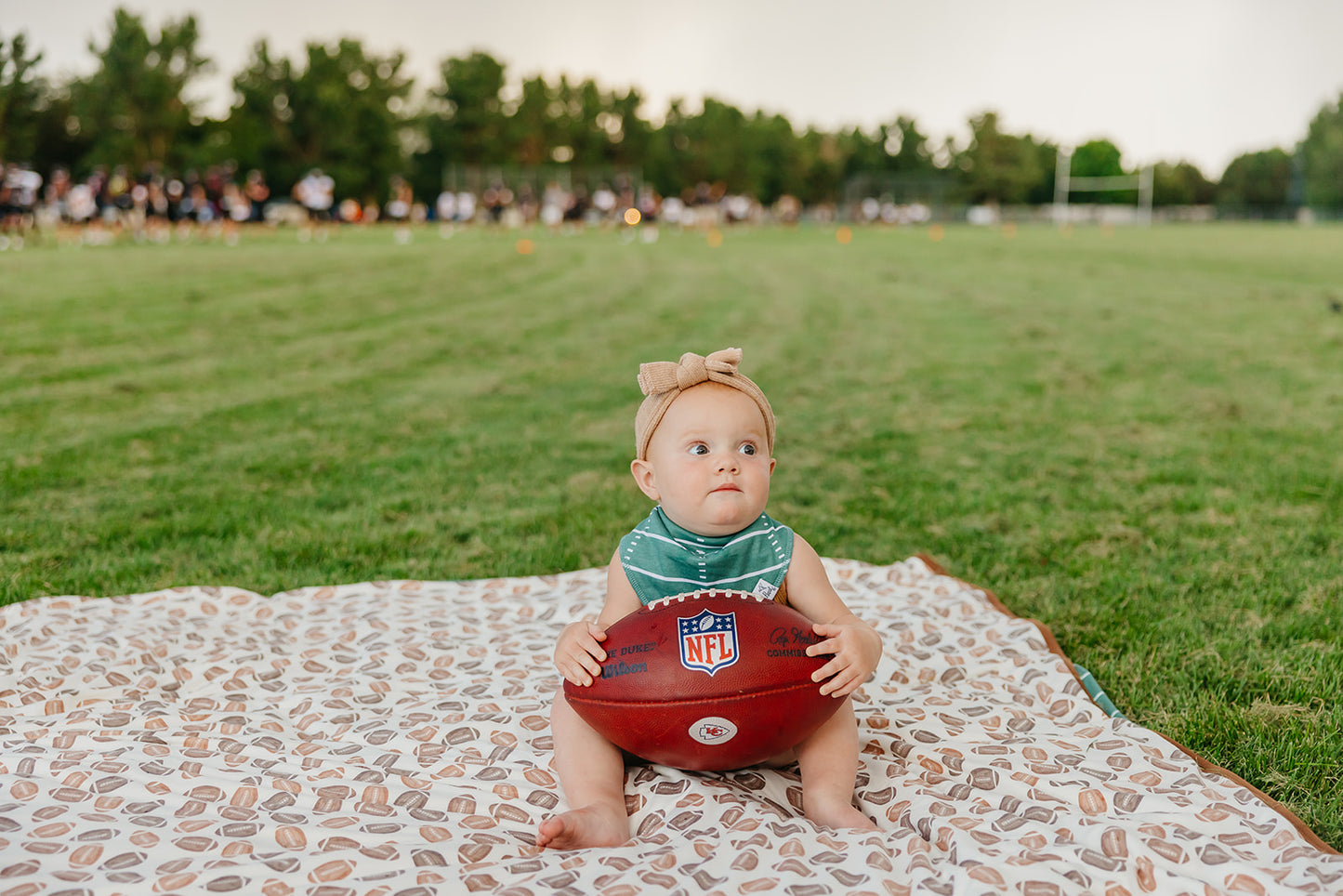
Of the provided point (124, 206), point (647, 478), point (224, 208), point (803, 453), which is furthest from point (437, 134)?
point (647, 478)

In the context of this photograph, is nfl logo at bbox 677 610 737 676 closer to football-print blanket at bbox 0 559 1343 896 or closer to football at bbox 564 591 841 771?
football at bbox 564 591 841 771

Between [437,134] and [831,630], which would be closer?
[831,630]

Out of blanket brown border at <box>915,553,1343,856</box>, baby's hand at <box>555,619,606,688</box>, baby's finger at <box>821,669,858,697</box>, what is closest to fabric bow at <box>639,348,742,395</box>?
baby's hand at <box>555,619,606,688</box>

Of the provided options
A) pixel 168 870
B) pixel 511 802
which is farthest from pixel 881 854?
pixel 168 870

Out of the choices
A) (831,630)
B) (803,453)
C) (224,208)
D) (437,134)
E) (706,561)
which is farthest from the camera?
(437,134)

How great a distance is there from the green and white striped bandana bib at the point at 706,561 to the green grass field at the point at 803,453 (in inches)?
50.7

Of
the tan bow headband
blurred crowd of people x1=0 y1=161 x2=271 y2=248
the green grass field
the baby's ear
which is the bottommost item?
the green grass field

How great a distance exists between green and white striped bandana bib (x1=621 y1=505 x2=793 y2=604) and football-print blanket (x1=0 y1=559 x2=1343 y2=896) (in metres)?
0.47

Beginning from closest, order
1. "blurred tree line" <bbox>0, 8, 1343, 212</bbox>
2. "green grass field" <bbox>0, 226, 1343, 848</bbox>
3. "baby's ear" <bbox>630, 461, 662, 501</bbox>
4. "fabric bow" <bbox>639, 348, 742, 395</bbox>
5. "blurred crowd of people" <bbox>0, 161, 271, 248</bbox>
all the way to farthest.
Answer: "fabric bow" <bbox>639, 348, 742, 395</bbox>, "baby's ear" <bbox>630, 461, 662, 501</bbox>, "green grass field" <bbox>0, 226, 1343, 848</bbox>, "blurred crowd of people" <bbox>0, 161, 271, 248</bbox>, "blurred tree line" <bbox>0, 8, 1343, 212</bbox>

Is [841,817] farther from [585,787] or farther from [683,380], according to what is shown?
[683,380]

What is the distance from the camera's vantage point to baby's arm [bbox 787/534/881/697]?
226 cm

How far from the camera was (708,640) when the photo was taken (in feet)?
7.39

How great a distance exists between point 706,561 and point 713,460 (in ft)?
0.96

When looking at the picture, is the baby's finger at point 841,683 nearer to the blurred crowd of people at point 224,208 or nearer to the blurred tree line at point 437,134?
the blurred crowd of people at point 224,208
